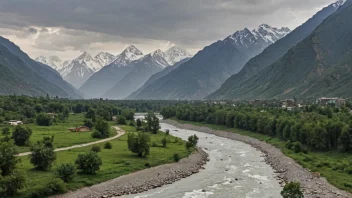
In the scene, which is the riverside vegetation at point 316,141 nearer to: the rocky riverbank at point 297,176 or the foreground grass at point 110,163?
the rocky riverbank at point 297,176

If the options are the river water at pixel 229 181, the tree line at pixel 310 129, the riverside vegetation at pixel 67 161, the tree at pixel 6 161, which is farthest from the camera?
the tree line at pixel 310 129

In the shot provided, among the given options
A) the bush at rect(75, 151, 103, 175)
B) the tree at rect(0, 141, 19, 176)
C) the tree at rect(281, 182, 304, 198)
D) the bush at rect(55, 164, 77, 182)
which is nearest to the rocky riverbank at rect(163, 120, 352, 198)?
the tree at rect(281, 182, 304, 198)

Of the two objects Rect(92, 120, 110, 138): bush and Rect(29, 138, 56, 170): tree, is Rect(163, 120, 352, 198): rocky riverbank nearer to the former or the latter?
Rect(29, 138, 56, 170): tree

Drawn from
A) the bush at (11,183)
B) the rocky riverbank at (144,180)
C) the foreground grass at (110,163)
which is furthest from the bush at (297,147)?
the bush at (11,183)

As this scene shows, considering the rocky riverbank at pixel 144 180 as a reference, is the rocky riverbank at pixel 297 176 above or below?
above

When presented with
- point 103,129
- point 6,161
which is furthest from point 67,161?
point 103,129

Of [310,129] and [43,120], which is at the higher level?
[310,129]

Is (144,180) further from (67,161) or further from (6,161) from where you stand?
(6,161)
